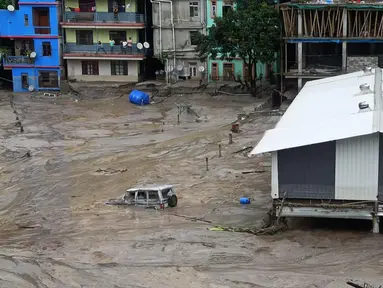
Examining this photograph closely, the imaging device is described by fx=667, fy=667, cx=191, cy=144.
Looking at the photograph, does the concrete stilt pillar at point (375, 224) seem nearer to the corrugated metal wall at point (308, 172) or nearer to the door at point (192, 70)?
the corrugated metal wall at point (308, 172)

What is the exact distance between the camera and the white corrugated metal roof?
72.0 feet

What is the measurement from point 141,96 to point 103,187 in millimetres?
21975

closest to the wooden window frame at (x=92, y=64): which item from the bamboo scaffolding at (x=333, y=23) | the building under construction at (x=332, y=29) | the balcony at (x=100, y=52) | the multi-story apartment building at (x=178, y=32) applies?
the balcony at (x=100, y=52)

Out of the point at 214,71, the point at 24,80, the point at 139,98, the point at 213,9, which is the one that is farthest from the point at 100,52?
the point at 213,9

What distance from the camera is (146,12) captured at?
2330 inches

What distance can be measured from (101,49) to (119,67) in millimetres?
2255

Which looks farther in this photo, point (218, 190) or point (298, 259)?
point (218, 190)

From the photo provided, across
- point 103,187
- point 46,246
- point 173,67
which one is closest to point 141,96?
point 173,67

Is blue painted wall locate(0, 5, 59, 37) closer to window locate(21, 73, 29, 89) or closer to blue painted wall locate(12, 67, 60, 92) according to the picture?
blue painted wall locate(12, 67, 60, 92)

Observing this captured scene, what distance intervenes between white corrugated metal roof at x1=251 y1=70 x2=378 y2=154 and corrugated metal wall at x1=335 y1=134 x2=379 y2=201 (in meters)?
0.48

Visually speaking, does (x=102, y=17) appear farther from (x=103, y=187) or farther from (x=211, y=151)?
(x=103, y=187)

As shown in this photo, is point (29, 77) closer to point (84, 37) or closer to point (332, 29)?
point (84, 37)

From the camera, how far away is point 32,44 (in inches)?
2325

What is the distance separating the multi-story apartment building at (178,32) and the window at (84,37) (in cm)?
568
